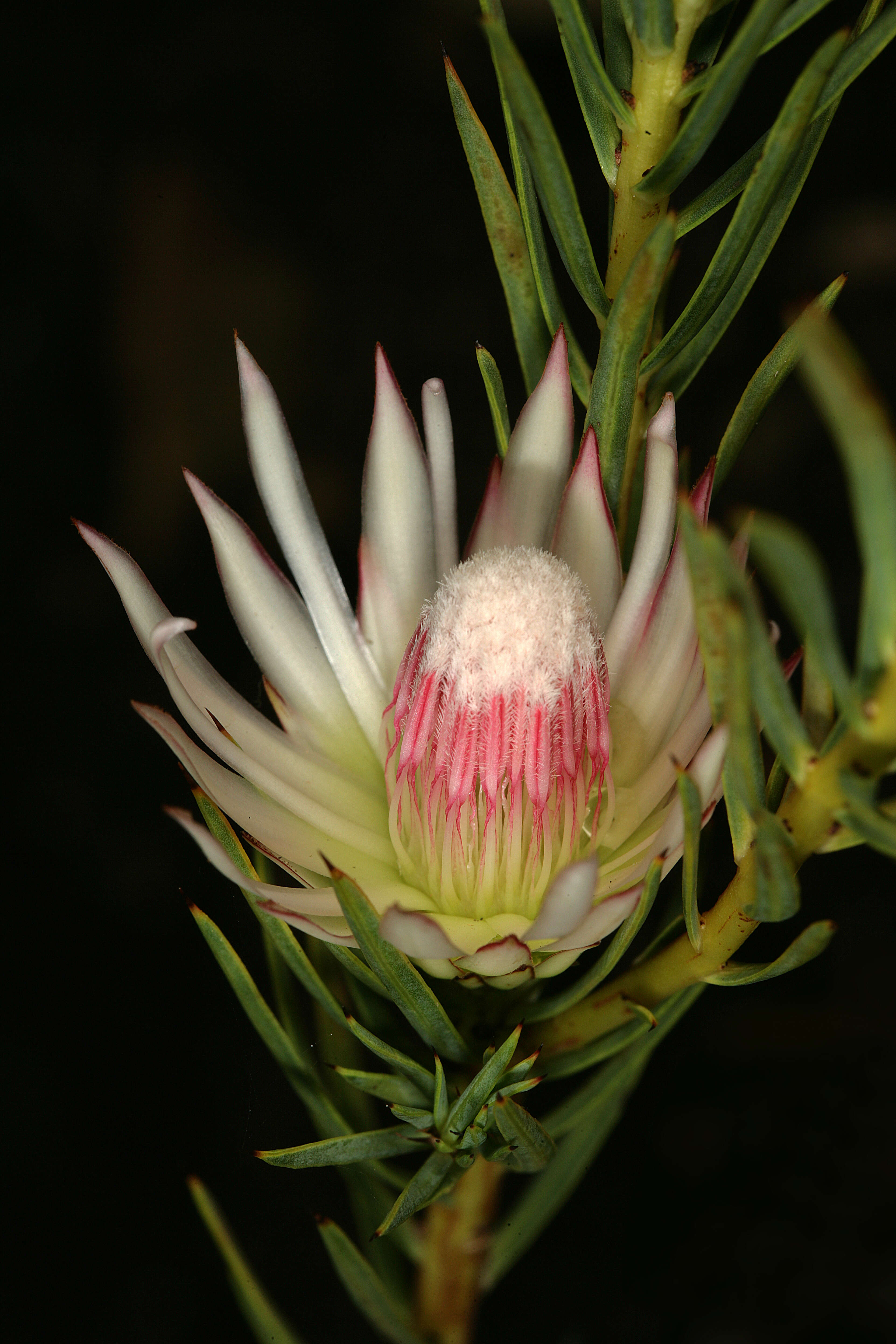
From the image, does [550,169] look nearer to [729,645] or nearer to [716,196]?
[716,196]

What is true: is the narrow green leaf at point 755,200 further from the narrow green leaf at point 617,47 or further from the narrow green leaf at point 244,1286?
the narrow green leaf at point 244,1286

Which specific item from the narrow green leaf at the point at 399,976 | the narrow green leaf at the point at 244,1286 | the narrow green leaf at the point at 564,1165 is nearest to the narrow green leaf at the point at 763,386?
the narrow green leaf at the point at 399,976

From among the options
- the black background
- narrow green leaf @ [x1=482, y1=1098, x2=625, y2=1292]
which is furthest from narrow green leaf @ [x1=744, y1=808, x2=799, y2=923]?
the black background

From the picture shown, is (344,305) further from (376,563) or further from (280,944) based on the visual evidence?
(280,944)

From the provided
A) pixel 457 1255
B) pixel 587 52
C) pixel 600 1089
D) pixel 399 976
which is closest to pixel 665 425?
pixel 587 52

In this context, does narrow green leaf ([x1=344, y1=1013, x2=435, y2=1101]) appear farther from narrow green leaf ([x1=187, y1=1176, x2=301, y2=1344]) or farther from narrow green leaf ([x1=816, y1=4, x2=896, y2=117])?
narrow green leaf ([x1=816, y1=4, x2=896, y2=117])

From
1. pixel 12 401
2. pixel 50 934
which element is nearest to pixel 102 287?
pixel 12 401
